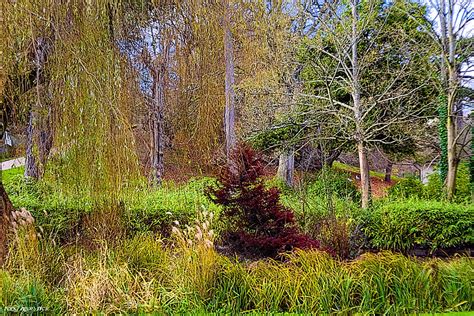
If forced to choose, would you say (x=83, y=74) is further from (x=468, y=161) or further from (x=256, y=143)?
(x=468, y=161)

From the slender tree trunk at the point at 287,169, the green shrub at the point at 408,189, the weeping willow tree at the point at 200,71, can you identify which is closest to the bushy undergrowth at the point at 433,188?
the green shrub at the point at 408,189

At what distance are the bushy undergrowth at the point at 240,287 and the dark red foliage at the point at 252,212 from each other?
884 mm

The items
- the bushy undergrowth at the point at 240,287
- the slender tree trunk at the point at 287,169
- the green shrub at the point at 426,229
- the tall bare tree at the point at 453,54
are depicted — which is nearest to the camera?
the bushy undergrowth at the point at 240,287

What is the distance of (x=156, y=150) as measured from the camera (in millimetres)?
9188

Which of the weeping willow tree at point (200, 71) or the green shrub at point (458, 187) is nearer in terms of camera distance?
the weeping willow tree at point (200, 71)

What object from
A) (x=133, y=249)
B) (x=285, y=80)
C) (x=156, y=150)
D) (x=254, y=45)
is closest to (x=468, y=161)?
(x=285, y=80)

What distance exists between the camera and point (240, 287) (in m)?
2.94

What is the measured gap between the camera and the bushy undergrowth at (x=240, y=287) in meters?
2.67

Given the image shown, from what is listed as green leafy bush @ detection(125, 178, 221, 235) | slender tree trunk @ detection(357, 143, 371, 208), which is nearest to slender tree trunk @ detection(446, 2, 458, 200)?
slender tree trunk @ detection(357, 143, 371, 208)

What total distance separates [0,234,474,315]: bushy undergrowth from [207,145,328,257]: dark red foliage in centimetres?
88

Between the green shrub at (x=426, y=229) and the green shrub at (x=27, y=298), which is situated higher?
the green shrub at (x=27, y=298)

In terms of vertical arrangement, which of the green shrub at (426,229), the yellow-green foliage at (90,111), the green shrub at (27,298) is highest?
the yellow-green foliage at (90,111)

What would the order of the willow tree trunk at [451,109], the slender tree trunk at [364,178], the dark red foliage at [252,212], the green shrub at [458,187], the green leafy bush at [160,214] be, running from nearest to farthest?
the dark red foliage at [252,212] → the green leafy bush at [160,214] → the slender tree trunk at [364,178] → the willow tree trunk at [451,109] → the green shrub at [458,187]

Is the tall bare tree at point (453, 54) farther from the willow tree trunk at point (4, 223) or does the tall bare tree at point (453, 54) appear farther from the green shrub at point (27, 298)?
the willow tree trunk at point (4, 223)
